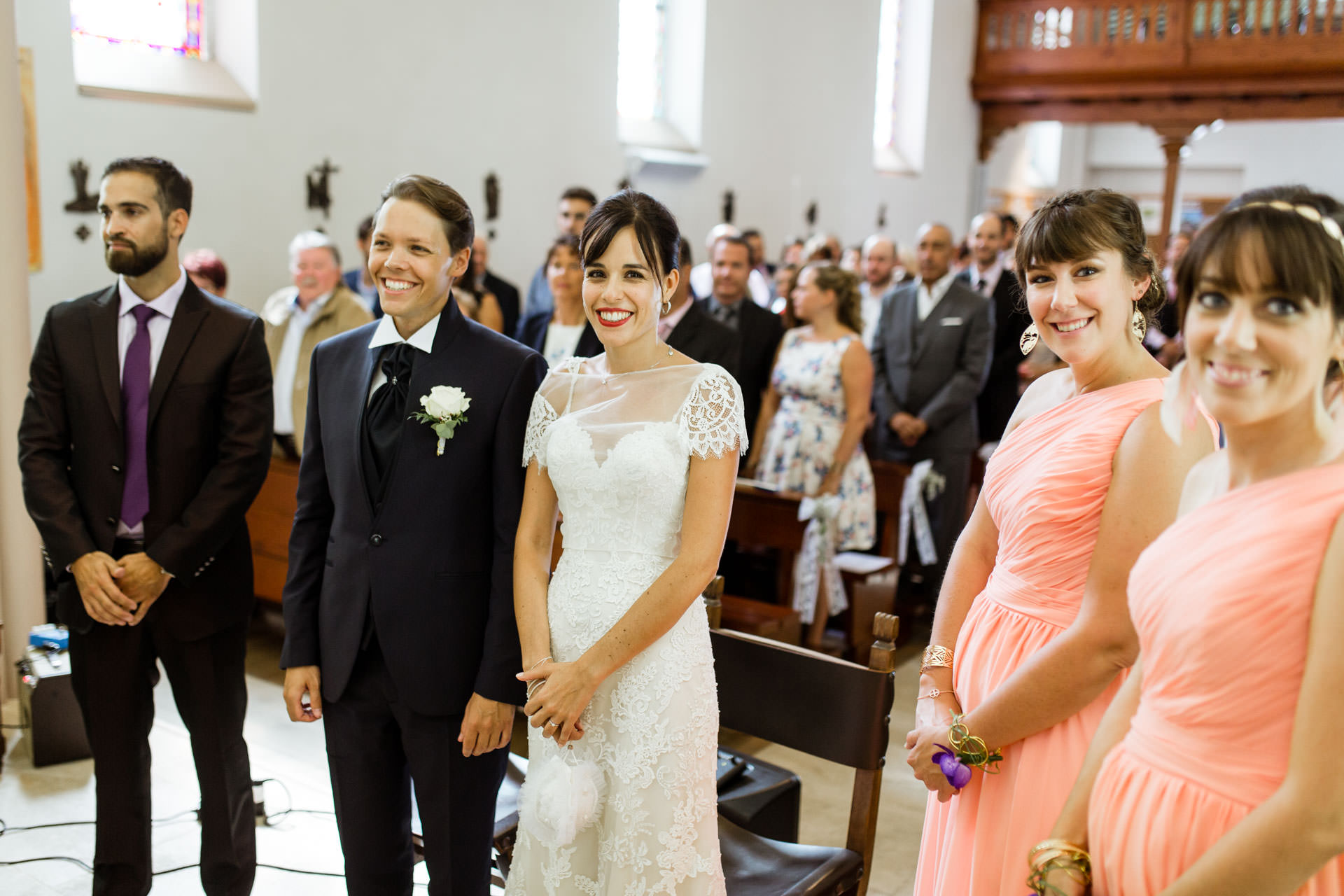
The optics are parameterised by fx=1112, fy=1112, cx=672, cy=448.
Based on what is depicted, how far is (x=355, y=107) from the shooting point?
6605mm

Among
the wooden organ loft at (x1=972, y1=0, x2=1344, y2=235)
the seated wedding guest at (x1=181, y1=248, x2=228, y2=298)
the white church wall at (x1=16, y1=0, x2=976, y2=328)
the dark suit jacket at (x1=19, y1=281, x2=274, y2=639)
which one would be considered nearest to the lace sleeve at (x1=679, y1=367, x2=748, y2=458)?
the dark suit jacket at (x1=19, y1=281, x2=274, y2=639)

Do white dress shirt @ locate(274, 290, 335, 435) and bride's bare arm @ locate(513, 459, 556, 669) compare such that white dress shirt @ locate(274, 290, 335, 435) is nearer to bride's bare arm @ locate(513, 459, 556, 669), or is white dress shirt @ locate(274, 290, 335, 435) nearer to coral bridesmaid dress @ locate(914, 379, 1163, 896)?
bride's bare arm @ locate(513, 459, 556, 669)

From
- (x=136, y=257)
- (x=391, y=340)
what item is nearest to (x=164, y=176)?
(x=136, y=257)

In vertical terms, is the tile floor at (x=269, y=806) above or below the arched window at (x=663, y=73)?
below

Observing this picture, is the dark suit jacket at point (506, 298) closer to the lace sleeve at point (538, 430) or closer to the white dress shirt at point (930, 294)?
the white dress shirt at point (930, 294)

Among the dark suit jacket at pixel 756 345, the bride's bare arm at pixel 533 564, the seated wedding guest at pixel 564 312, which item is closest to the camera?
the bride's bare arm at pixel 533 564

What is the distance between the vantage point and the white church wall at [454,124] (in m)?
5.38

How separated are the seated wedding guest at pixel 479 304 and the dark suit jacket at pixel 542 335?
0.48 ft

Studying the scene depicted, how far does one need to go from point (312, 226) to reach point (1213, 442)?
5.81m

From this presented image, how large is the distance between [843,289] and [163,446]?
317 centimetres

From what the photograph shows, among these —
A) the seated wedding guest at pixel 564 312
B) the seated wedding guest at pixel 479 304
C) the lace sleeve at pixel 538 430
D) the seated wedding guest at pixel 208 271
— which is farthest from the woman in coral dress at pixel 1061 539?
the seated wedding guest at pixel 208 271

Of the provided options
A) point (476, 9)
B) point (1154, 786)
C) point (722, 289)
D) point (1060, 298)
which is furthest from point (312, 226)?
point (1154, 786)

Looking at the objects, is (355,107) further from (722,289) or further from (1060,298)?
(1060,298)

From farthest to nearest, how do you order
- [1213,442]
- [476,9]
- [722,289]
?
[476,9]
[722,289]
[1213,442]
